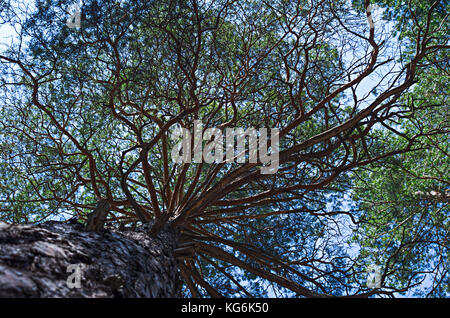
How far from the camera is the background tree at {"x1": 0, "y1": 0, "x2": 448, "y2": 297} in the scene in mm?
3600

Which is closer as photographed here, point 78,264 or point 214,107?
point 78,264

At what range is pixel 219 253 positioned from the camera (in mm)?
3762

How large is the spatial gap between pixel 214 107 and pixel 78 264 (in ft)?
11.8

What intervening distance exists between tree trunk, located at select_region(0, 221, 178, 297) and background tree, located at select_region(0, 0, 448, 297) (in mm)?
658

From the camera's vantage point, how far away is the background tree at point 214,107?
3.60m

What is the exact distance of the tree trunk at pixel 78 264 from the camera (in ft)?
4.09

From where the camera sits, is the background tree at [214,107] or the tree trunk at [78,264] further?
the background tree at [214,107]

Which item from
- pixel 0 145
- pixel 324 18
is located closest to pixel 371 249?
pixel 324 18

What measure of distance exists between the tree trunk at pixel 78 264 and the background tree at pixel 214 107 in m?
0.66

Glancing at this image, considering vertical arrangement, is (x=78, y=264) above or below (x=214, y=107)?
below

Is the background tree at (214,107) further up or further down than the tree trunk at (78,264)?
further up

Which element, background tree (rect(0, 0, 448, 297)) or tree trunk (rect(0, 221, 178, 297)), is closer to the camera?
tree trunk (rect(0, 221, 178, 297))

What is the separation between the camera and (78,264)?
1.56 m
